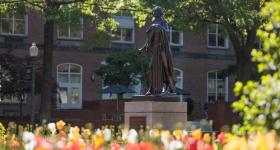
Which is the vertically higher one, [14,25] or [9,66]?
[14,25]

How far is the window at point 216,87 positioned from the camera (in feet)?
146

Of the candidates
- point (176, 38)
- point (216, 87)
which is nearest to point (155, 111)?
point (176, 38)

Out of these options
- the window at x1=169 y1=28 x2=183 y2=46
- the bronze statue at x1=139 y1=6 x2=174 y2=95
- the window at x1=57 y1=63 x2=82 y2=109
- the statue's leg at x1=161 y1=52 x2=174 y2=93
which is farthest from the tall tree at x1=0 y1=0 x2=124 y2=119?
the window at x1=169 y1=28 x2=183 y2=46

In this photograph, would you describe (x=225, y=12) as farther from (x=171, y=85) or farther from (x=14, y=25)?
(x=14, y=25)

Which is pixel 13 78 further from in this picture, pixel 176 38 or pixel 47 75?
pixel 176 38

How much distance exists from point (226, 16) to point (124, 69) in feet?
34.3

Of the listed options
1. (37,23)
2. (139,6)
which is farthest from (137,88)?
(139,6)

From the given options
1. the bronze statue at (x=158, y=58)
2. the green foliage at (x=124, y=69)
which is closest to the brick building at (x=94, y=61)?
the green foliage at (x=124, y=69)

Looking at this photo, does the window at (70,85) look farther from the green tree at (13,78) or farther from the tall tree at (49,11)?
the tall tree at (49,11)

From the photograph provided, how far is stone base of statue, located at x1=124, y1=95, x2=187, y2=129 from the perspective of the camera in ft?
49.5

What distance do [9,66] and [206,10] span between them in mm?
10634

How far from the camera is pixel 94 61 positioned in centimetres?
4006

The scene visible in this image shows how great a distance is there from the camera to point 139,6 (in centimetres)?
2659

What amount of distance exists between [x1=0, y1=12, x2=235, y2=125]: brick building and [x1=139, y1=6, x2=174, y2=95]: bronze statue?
16481mm
